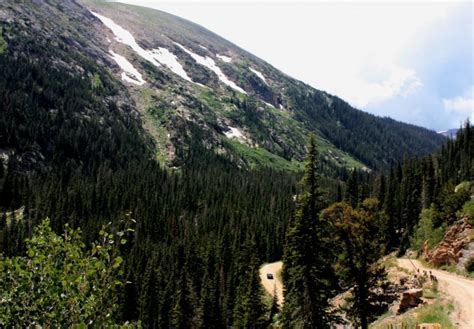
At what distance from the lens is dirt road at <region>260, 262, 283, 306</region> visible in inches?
3372

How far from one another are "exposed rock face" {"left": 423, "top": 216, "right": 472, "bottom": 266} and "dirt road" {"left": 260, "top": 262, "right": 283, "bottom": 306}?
34648 millimetres

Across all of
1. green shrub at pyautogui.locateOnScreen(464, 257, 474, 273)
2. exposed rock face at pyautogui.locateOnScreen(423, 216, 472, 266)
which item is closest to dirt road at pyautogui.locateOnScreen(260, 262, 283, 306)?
exposed rock face at pyautogui.locateOnScreen(423, 216, 472, 266)

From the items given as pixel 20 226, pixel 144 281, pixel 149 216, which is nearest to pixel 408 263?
pixel 144 281

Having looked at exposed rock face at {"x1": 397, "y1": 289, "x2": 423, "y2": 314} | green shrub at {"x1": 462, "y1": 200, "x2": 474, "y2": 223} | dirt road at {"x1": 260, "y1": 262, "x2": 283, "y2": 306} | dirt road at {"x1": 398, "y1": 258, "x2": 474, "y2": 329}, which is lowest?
dirt road at {"x1": 260, "y1": 262, "x2": 283, "y2": 306}

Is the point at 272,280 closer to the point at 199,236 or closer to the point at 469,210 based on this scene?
the point at 199,236

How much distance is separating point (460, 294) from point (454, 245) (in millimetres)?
16028

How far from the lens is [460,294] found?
34.2 meters

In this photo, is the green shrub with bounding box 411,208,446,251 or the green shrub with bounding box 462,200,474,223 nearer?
the green shrub with bounding box 462,200,474,223

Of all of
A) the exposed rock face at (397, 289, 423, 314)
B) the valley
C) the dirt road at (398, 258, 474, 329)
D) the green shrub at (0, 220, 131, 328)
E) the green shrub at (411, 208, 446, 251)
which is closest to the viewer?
the green shrub at (0, 220, 131, 328)

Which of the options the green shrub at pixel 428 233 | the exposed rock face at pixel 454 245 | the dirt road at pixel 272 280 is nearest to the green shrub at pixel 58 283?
the exposed rock face at pixel 454 245

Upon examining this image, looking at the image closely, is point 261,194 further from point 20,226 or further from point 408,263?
point 408,263

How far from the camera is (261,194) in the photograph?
172 meters

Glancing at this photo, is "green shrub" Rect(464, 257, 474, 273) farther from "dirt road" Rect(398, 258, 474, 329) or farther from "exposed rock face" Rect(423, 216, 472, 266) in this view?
"exposed rock face" Rect(423, 216, 472, 266)

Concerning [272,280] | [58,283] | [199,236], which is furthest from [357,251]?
[199,236]
